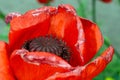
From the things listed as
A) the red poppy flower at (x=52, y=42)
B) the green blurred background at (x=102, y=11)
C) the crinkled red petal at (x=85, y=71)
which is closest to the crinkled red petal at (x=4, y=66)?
the red poppy flower at (x=52, y=42)

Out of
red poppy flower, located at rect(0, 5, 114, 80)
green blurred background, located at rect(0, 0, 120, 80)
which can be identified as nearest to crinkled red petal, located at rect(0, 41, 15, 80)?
red poppy flower, located at rect(0, 5, 114, 80)

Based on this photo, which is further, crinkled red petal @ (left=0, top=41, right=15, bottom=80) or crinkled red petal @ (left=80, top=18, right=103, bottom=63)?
crinkled red petal @ (left=80, top=18, right=103, bottom=63)

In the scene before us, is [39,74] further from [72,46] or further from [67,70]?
[72,46]

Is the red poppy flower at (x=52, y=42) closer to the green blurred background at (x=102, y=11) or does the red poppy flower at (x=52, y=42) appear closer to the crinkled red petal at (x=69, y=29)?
the crinkled red petal at (x=69, y=29)

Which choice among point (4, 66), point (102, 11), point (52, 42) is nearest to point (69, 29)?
point (52, 42)

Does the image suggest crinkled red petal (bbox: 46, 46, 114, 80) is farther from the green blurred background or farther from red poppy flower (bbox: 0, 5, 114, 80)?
the green blurred background

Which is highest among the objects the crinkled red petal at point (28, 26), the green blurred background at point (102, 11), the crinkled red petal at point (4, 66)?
the crinkled red petal at point (28, 26)
